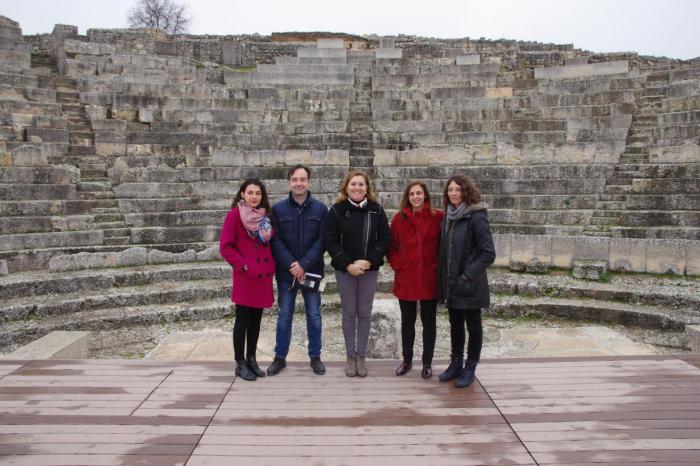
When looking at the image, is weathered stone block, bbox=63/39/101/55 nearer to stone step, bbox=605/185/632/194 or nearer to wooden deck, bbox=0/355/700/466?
wooden deck, bbox=0/355/700/466

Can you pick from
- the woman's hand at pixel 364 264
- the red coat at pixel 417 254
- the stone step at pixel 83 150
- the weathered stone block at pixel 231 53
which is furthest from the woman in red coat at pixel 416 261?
the weathered stone block at pixel 231 53

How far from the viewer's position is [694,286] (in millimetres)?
7320

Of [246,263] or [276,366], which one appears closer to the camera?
[246,263]

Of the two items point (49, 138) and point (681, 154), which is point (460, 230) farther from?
point (49, 138)

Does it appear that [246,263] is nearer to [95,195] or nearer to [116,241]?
[116,241]

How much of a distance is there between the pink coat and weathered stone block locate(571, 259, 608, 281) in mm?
5364

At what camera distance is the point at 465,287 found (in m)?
4.04

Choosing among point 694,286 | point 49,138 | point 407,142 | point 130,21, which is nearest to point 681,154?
point 694,286

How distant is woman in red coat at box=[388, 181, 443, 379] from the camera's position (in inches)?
168

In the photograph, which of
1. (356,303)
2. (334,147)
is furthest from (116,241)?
(356,303)

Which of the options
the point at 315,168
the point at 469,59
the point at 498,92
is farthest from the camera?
the point at 469,59

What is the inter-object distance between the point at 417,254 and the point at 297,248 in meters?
0.98

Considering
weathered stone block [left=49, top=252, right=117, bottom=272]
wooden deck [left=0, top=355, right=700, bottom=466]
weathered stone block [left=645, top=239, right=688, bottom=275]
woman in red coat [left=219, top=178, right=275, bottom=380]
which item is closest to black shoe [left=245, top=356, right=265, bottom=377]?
woman in red coat [left=219, top=178, right=275, bottom=380]

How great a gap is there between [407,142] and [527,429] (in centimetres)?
887
